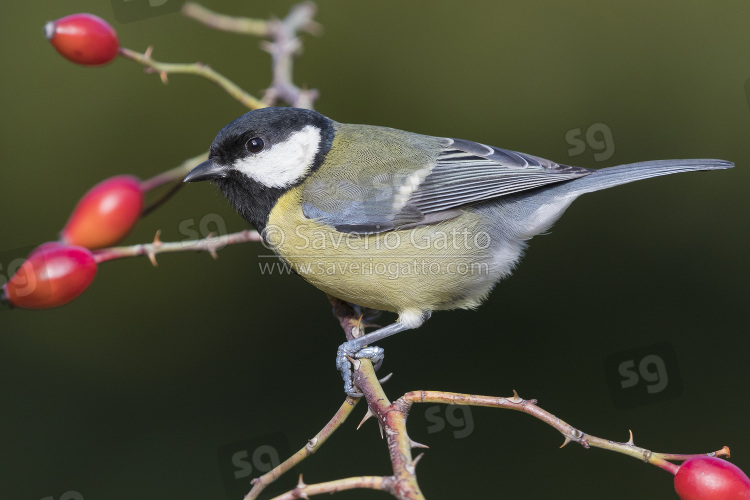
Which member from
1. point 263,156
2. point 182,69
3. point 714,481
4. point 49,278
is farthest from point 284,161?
point 714,481

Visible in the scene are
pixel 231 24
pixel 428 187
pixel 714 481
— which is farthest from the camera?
pixel 231 24

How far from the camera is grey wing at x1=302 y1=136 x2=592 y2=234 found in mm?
1909

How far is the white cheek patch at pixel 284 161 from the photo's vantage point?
6.23 feet

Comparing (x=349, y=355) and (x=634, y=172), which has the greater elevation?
(x=634, y=172)

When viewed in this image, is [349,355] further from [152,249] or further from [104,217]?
[104,217]

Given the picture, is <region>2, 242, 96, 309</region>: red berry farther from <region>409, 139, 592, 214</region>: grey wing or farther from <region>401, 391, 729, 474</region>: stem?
<region>409, 139, 592, 214</region>: grey wing

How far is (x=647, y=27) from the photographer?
2818mm

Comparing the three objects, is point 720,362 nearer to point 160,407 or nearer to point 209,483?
point 209,483

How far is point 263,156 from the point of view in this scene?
1903 mm

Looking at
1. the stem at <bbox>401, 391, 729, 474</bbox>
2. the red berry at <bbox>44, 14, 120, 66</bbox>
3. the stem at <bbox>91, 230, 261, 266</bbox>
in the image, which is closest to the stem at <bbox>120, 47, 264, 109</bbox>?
the red berry at <bbox>44, 14, 120, 66</bbox>

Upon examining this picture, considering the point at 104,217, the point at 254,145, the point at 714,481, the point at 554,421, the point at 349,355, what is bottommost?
the point at 714,481

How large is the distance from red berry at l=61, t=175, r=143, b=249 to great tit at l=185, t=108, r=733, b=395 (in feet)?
0.63

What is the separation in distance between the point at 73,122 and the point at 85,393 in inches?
39.3

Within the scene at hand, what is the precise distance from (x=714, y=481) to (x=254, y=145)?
4.39 feet
